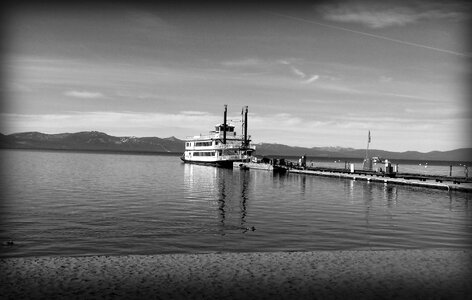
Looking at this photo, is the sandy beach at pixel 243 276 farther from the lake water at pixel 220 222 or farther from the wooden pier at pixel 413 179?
the wooden pier at pixel 413 179

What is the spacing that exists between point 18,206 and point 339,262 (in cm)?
2472

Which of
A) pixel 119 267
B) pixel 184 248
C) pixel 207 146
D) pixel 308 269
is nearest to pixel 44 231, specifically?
pixel 184 248

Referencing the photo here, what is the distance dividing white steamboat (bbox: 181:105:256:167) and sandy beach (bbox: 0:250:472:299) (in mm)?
86387

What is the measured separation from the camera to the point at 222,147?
109 metres

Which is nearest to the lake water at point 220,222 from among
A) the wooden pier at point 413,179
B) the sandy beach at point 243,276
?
the sandy beach at point 243,276

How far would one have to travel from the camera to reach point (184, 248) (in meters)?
17.3

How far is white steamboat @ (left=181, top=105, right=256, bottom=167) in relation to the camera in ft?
346

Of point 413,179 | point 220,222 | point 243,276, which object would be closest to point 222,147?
point 413,179

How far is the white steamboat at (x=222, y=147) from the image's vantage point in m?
105

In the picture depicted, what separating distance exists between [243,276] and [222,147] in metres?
96.2

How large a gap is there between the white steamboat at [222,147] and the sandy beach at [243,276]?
86387mm

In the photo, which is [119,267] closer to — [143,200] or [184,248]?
[184,248]

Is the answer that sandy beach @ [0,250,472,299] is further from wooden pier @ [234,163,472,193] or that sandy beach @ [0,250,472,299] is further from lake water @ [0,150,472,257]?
wooden pier @ [234,163,472,193]

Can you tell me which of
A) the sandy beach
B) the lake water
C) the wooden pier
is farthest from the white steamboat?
the sandy beach
